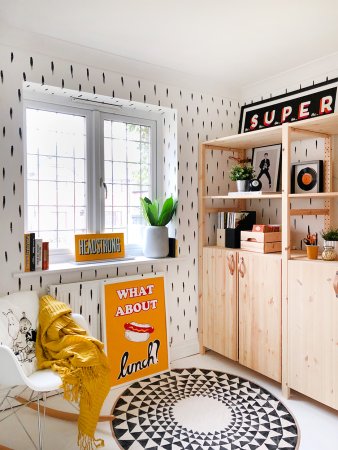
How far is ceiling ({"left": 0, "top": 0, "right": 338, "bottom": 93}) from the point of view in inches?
84.4

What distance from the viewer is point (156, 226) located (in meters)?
3.14

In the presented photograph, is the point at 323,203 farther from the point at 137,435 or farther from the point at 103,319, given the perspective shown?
the point at 137,435

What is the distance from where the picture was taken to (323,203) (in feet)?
9.55

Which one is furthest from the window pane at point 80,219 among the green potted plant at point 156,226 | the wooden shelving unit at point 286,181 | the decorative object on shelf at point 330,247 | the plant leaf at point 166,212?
the decorative object on shelf at point 330,247

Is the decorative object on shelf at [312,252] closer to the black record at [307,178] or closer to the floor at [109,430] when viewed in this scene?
the black record at [307,178]

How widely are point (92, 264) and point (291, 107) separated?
2.03 metres

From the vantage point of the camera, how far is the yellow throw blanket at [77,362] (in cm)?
205

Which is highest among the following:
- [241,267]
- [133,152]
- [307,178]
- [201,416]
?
[133,152]

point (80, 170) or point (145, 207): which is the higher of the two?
point (80, 170)

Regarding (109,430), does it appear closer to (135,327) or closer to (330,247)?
(135,327)

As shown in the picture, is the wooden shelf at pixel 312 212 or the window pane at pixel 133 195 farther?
the window pane at pixel 133 195

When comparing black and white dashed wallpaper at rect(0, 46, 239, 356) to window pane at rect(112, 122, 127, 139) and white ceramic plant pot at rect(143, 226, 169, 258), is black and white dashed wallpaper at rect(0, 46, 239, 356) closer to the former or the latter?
white ceramic plant pot at rect(143, 226, 169, 258)

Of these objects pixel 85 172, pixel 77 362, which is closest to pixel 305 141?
pixel 85 172

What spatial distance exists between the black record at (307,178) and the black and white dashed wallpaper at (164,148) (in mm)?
883
